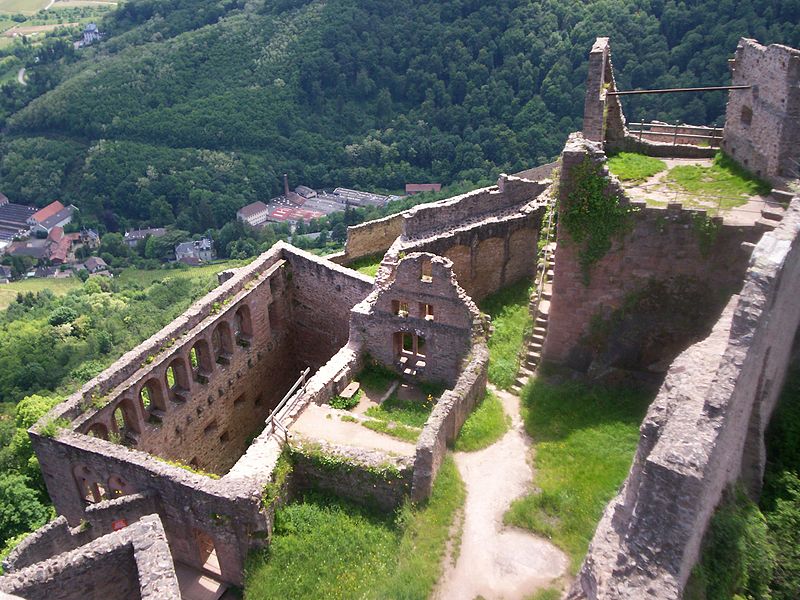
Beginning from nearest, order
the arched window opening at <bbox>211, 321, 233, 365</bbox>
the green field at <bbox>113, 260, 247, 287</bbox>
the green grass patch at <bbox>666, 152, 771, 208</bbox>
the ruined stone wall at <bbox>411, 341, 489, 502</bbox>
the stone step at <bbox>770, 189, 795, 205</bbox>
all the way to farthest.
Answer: the ruined stone wall at <bbox>411, 341, 489, 502</bbox> < the stone step at <bbox>770, 189, 795, 205</bbox> < the green grass patch at <bbox>666, 152, 771, 208</bbox> < the arched window opening at <bbox>211, 321, 233, 365</bbox> < the green field at <bbox>113, 260, 247, 287</bbox>

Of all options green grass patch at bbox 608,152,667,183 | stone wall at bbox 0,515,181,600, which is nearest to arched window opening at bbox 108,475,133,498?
stone wall at bbox 0,515,181,600

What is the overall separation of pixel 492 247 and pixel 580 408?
6527mm

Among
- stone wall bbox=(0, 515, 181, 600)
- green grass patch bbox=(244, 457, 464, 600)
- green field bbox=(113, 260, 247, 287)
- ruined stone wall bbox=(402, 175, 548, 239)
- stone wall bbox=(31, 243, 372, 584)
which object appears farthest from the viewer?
green field bbox=(113, 260, 247, 287)

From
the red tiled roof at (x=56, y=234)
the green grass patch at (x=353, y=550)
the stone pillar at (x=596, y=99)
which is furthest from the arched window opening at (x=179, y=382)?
the red tiled roof at (x=56, y=234)

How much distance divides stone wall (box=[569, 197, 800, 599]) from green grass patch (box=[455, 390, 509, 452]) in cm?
483

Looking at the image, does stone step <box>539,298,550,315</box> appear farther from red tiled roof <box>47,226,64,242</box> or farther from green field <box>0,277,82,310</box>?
red tiled roof <box>47,226,64,242</box>

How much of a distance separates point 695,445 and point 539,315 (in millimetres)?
9074

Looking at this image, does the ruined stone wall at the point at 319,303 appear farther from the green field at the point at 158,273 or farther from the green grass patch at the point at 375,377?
the green field at the point at 158,273

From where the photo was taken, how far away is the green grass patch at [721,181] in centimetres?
1527

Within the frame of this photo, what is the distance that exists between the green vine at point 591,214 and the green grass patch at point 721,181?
6.44 feet

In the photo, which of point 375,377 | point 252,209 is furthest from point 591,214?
point 252,209

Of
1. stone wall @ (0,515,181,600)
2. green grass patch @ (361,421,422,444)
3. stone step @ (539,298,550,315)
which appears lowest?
green grass patch @ (361,421,422,444)

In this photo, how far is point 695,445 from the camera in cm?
870

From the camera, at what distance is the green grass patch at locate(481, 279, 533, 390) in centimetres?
1703
